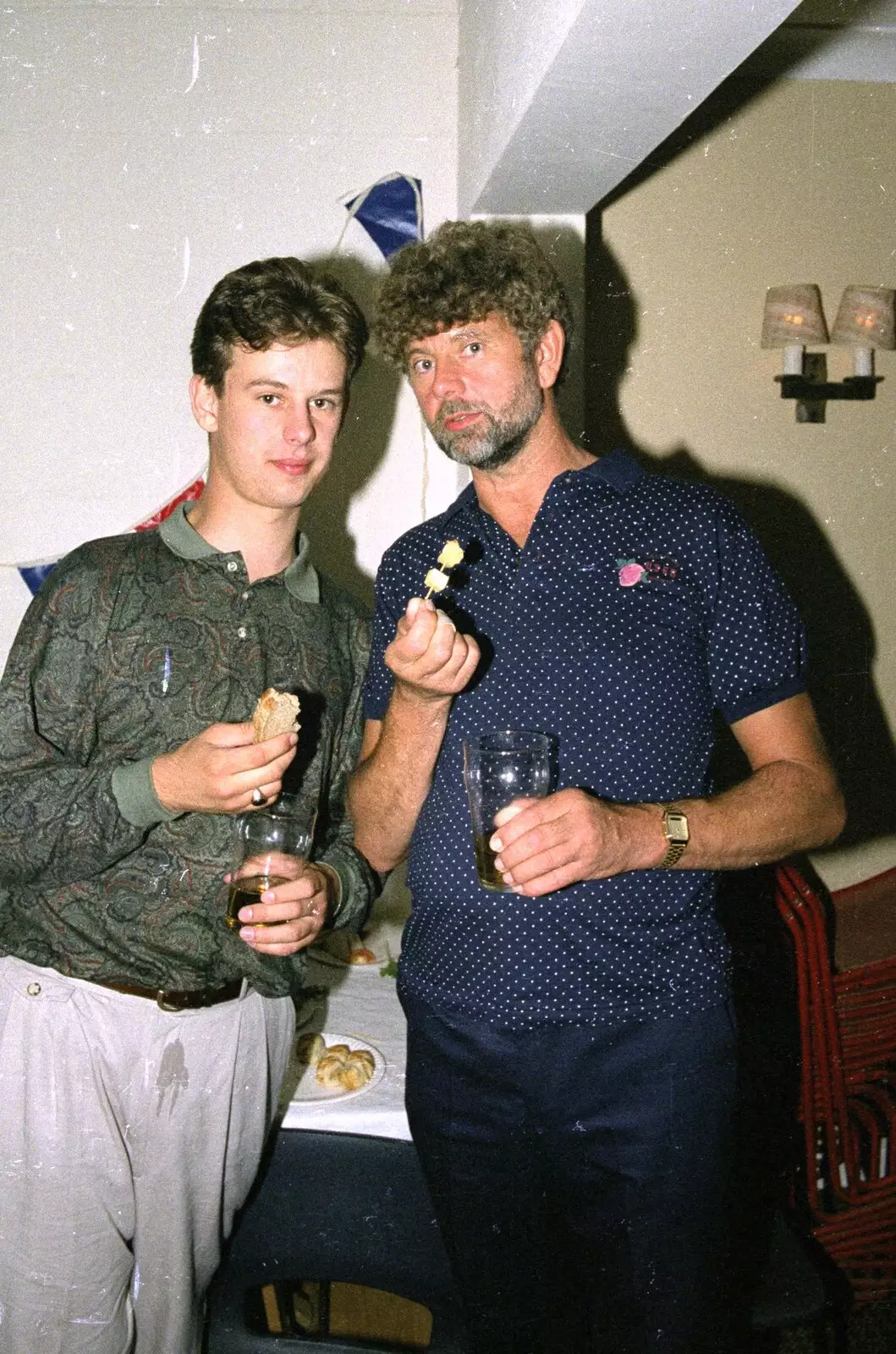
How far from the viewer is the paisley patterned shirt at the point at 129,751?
162 cm

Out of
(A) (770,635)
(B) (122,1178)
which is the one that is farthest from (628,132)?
(B) (122,1178)

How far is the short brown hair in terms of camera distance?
1798mm

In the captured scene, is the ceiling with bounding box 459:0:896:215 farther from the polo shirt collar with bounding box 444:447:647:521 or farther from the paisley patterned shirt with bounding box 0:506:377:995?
the paisley patterned shirt with bounding box 0:506:377:995

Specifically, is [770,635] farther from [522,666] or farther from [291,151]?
[291,151]

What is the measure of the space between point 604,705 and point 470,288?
2.55 ft

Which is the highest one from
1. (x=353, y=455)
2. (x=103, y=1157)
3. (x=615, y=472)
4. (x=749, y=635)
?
(x=615, y=472)

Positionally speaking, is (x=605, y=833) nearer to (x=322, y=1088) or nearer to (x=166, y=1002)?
(x=166, y=1002)

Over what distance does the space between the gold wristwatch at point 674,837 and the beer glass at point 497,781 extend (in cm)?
19

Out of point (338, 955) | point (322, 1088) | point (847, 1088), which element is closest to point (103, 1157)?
point (322, 1088)

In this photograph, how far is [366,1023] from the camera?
2475mm

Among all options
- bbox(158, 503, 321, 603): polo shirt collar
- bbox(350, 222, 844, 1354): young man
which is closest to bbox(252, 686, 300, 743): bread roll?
bbox(350, 222, 844, 1354): young man

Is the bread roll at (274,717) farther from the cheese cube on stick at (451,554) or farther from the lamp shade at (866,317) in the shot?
the lamp shade at (866,317)

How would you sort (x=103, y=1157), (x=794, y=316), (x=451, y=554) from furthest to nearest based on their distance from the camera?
1. (x=794, y=316)
2. (x=103, y=1157)
3. (x=451, y=554)

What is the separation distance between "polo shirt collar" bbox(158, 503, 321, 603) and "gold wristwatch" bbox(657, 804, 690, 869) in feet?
2.58
